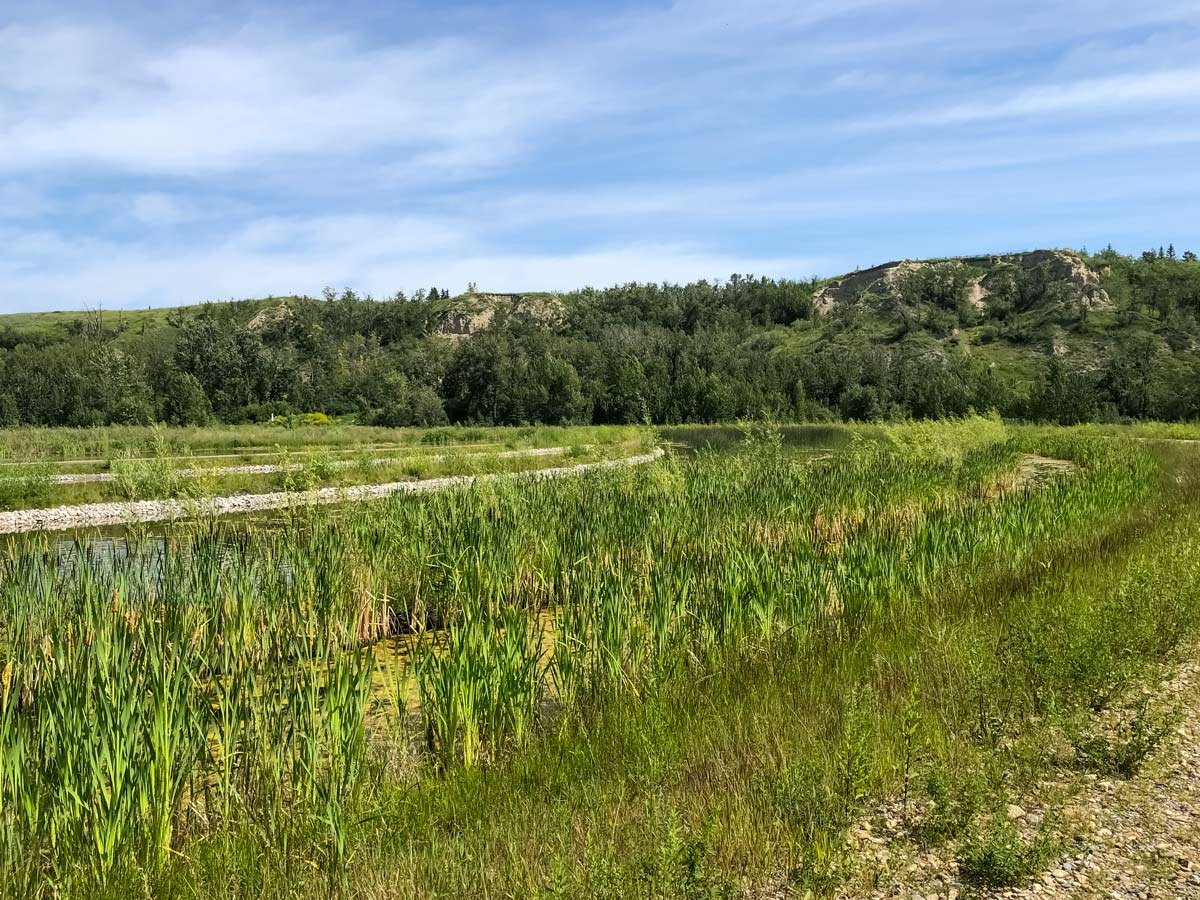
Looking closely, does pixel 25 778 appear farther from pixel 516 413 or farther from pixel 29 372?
pixel 29 372

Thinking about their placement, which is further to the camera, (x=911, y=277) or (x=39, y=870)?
(x=911, y=277)

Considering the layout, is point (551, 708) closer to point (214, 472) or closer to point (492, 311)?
point (214, 472)

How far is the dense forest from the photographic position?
6788 cm

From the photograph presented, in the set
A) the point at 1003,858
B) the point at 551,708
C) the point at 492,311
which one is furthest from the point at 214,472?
the point at 492,311

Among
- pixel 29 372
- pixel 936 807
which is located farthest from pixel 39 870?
pixel 29 372

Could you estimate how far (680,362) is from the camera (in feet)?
324

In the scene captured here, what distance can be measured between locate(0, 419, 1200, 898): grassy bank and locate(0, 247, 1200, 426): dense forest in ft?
167

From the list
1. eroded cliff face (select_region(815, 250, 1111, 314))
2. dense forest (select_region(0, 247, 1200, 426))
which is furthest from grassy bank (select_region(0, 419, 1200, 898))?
eroded cliff face (select_region(815, 250, 1111, 314))

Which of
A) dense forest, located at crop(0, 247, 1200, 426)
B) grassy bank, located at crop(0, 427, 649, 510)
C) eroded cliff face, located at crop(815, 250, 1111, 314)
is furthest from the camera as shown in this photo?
eroded cliff face, located at crop(815, 250, 1111, 314)

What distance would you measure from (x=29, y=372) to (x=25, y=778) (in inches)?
3556

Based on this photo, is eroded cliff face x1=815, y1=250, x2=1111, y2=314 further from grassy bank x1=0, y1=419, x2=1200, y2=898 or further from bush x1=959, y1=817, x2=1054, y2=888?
bush x1=959, y1=817, x2=1054, y2=888

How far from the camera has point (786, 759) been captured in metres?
4.48

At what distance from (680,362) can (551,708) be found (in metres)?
93.8

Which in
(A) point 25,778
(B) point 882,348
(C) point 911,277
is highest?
(C) point 911,277
